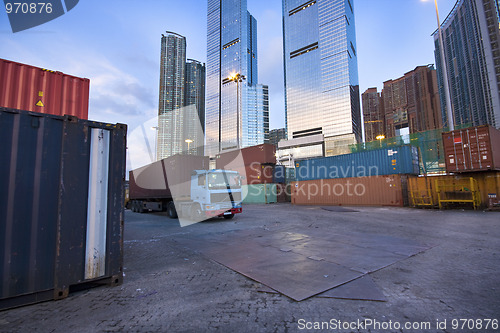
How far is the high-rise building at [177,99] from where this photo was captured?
58150 millimetres

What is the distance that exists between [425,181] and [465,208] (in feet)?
8.92

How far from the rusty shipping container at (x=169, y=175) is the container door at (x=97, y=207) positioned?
31.6ft

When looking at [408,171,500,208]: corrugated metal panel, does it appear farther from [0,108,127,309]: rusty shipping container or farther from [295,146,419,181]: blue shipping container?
[0,108,127,309]: rusty shipping container

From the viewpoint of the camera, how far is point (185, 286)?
12.1 ft

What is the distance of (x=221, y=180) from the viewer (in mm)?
11969

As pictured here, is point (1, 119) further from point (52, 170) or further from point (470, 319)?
point (470, 319)

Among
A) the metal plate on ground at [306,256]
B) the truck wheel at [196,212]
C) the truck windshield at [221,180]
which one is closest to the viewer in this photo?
the metal plate on ground at [306,256]

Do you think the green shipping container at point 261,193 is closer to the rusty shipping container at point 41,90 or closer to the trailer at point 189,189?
the trailer at point 189,189

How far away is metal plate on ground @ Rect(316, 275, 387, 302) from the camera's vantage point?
10.2 feet

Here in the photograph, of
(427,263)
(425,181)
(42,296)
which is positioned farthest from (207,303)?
(425,181)

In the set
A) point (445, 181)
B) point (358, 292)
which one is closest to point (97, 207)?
point (358, 292)

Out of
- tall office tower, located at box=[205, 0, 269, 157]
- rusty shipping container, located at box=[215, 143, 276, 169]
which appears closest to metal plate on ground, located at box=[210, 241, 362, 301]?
rusty shipping container, located at box=[215, 143, 276, 169]

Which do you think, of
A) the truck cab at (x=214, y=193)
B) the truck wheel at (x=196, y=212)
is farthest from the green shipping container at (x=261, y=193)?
the truck wheel at (x=196, y=212)

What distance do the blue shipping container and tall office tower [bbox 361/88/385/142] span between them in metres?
128
